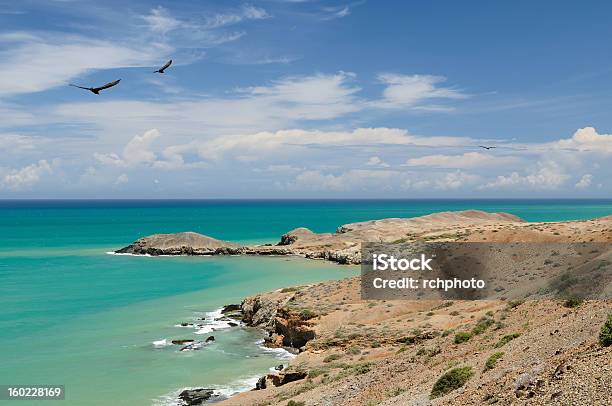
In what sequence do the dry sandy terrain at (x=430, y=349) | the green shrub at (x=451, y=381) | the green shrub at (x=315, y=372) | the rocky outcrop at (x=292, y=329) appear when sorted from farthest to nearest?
the rocky outcrop at (x=292, y=329) → the green shrub at (x=315, y=372) → the green shrub at (x=451, y=381) → the dry sandy terrain at (x=430, y=349)

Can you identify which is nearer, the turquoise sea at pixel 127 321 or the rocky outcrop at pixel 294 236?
the turquoise sea at pixel 127 321

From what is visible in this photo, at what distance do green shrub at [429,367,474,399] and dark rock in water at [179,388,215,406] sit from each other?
1528 cm

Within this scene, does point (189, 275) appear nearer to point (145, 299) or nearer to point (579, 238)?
point (145, 299)

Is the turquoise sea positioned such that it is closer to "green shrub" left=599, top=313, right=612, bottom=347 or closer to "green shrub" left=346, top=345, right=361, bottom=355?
"green shrub" left=346, top=345, right=361, bottom=355

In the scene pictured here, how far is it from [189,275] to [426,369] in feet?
199

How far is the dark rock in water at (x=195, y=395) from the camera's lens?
28.6m

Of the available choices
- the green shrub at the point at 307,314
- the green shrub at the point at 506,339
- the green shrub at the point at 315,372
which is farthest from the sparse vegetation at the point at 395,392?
the green shrub at the point at 307,314

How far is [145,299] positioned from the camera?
60094 mm

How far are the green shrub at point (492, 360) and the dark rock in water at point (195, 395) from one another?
16.4m

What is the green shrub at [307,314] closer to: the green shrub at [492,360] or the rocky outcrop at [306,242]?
the green shrub at [492,360]

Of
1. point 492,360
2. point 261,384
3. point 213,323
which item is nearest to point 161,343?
point 213,323

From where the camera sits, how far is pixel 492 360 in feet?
59.3

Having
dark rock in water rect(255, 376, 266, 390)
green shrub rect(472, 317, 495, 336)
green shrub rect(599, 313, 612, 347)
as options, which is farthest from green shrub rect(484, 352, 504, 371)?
dark rock in water rect(255, 376, 266, 390)

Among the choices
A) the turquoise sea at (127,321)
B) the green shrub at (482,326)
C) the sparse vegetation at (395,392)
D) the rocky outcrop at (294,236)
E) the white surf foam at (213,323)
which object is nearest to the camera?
the sparse vegetation at (395,392)
